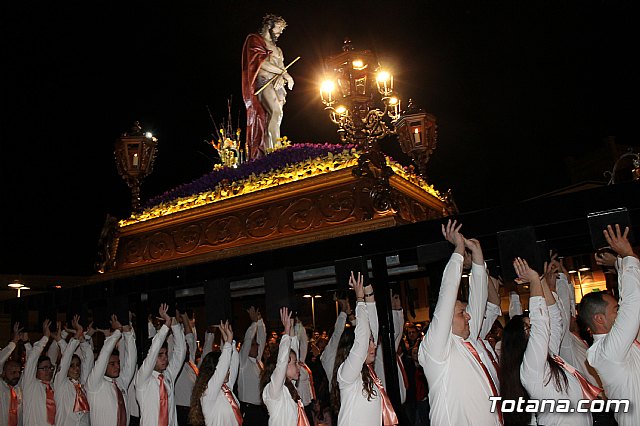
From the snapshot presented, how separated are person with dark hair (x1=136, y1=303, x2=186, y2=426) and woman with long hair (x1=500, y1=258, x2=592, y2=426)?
3.81m

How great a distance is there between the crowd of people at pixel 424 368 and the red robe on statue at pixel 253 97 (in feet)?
9.64

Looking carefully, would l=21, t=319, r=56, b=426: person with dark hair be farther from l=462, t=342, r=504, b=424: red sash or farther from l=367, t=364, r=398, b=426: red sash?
l=462, t=342, r=504, b=424: red sash

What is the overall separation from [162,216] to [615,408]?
6.33 metres

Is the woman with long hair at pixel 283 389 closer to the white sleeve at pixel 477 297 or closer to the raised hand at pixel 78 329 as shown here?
the white sleeve at pixel 477 297

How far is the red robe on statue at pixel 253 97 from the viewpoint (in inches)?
385

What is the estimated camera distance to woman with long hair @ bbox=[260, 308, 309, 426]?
5.38m

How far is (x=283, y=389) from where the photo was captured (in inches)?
218

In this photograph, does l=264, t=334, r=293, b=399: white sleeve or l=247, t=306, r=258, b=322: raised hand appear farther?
l=247, t=306, r=258, b=322: raised hand

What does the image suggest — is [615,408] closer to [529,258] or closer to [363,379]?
[529,258]

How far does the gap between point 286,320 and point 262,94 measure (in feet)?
16.6

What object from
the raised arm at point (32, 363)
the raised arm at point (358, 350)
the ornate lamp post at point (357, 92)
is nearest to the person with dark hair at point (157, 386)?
the raised arm at point (32, 363)

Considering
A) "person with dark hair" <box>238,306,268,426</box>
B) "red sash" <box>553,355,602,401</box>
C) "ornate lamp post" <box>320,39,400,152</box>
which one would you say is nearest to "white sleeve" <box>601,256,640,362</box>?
"red sash" <box>553,355,602,401</box>

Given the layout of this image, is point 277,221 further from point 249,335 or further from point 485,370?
point 485,370

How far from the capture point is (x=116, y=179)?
1712cm
